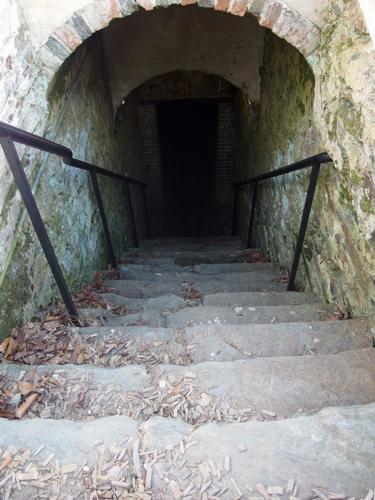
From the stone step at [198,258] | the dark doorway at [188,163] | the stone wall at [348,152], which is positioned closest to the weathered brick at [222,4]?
the stone wall at [348,152]

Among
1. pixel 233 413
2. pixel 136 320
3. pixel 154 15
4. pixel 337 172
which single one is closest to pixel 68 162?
pixel 136 320

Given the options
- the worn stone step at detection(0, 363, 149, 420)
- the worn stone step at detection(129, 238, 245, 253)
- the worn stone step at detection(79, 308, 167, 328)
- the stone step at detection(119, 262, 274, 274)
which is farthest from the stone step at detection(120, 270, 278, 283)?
the worn stone step at detection(0, 363, 149, 420)

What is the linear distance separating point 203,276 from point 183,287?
12.4 inches

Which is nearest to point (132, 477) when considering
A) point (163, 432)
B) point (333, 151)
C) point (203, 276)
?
point (163, 432)

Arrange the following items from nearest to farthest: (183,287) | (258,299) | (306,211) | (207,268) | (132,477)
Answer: (132,477)
(306,211)
(258,299)
(183,287)
(207,268)

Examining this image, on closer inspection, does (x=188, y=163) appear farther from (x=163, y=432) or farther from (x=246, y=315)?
(x=163, y=432)

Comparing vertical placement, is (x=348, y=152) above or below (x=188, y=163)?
below

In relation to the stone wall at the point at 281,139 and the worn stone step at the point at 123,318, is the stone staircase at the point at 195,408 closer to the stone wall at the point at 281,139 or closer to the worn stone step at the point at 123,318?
the worn stone step at the point at 123,318

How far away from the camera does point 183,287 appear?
8.86 ft

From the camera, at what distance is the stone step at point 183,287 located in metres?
2.63

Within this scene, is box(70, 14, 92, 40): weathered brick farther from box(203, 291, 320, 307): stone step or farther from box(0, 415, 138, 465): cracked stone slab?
box(0, 415, 138, 465): cracked stone slab

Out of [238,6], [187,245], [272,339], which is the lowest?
[272,339]

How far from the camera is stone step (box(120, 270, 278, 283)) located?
2873mm

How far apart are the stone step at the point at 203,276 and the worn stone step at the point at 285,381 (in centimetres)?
142
